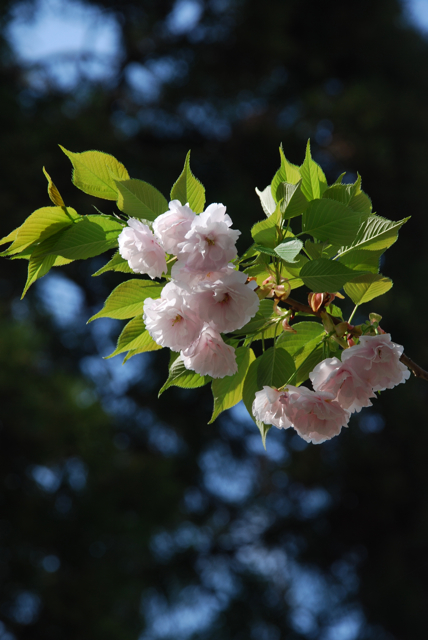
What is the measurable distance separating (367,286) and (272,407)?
0.34 ft

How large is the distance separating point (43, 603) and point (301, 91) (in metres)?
2.91

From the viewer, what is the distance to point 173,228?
303 mm

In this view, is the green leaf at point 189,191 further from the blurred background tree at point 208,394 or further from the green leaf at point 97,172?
the blurred background tree at point 208,394

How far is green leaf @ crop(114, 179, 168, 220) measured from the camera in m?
0.34

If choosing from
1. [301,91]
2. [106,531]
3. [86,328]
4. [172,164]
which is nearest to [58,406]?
[106,531]

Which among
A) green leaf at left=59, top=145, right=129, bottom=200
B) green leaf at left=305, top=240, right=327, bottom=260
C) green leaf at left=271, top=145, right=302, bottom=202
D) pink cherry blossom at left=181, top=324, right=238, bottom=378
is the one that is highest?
green leaf at left=271, top=145, right=302, bottom=202

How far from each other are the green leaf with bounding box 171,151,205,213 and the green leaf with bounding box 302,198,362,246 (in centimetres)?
7

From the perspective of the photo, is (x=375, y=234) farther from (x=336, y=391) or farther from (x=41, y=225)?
(x=41, y=225)

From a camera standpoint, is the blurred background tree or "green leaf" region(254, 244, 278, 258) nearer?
"green leaf" region(254, 244, 278, 258)

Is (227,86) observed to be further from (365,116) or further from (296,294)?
(296,294)

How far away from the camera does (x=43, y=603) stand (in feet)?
6.09

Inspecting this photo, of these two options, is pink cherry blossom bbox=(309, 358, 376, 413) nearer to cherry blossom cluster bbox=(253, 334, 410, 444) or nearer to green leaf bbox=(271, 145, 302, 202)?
cherry blossom cluster bbox=(253, 334, 410, 444)

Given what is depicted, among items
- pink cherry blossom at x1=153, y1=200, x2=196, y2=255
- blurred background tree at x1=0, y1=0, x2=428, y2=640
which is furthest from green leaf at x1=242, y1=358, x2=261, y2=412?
blurred background tree at x1=0, y1=0, x2=428, y2=640

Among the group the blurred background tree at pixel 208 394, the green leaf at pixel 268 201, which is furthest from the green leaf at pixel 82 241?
the blurred background tree at pixel 208 394
